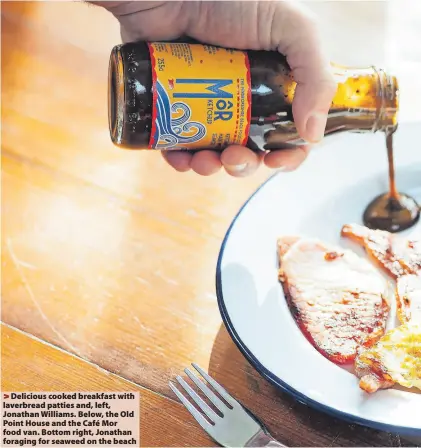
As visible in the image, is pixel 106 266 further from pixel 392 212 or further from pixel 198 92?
pixel 392 212

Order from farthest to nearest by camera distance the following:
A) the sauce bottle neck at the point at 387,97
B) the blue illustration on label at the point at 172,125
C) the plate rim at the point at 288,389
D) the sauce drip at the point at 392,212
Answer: the sauce drip at the point at 392,212 < the sauce bottle neck at the point at 387,97 < the blue illustration on label at the point at 172,125 < the plate rim at the point at 288,389

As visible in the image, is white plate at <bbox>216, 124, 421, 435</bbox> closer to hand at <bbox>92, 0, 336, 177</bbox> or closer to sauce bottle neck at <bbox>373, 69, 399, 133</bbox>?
hand at <bbox>92, 0, 336, 177</bbox>

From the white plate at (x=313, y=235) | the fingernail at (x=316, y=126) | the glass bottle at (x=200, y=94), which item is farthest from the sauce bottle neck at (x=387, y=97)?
the white plate at (x=313, y=235)

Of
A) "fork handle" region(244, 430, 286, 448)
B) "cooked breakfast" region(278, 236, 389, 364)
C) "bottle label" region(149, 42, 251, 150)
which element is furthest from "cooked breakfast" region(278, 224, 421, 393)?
"bottle label" region(149, 42, 251, 150)

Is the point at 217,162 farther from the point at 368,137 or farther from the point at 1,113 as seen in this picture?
the point at 1,113

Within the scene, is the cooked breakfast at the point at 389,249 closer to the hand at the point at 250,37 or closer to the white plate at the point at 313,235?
the white plate at the point at 313,235

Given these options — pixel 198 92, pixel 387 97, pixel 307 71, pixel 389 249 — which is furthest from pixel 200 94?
pixel 389 249
